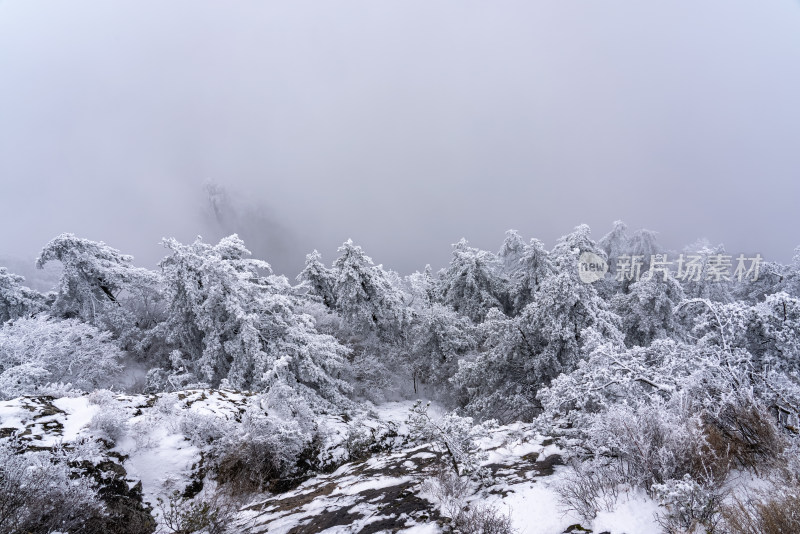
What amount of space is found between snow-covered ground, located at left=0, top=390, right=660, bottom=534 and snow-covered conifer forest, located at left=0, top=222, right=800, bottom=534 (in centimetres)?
3

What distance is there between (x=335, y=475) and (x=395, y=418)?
20.6 ft

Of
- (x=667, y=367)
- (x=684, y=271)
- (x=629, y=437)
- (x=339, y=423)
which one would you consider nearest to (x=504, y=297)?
(x=684, y=271)

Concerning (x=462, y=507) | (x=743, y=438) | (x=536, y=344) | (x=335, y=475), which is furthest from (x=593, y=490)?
(x=536, y=344)

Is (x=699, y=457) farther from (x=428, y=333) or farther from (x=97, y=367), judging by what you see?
(x=97, y=367)

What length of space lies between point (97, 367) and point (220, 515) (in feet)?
40.2

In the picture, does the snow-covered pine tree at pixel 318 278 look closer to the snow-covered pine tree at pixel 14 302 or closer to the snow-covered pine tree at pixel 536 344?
the snow-covered pine tree at pixel 14 302

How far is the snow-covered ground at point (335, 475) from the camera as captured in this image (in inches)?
152

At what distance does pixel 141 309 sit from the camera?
1925 cm

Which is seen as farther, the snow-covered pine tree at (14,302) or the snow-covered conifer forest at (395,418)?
the snow-covered pine tree at (14,302)

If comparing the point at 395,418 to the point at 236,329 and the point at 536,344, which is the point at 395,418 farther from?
the point at 236,329

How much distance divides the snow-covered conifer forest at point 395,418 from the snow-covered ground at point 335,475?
3 cm

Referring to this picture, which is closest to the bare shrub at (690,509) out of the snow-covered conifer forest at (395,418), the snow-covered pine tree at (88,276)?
the snow-covered conifer forest at (395,418)

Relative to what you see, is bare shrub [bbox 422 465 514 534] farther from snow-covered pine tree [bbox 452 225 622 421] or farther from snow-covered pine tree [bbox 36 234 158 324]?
snow-covered pine tree [bbox 36 234 158 324]

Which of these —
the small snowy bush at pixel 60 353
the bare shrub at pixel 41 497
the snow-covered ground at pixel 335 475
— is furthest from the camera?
the small snowy bush at pixel 60 353
